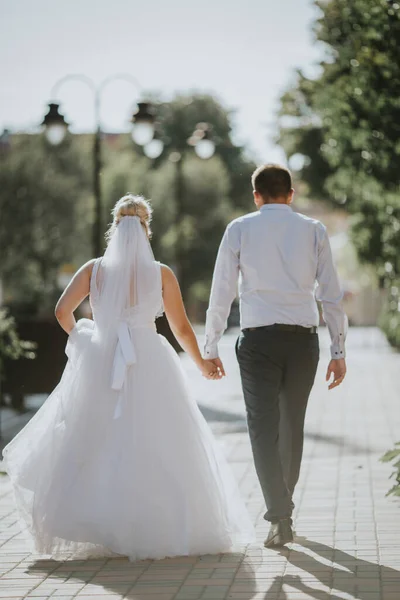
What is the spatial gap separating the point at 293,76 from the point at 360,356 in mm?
7508

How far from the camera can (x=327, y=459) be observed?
11.4 meters

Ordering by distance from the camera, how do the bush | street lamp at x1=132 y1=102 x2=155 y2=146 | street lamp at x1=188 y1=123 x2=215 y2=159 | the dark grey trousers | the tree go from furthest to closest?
the tree < the bush < street lamp at x1=188 y1=123 x2=215 y2=159 < street lamp at x1=132 y1=102 x2=155 y2=146 < the dark grey trousers

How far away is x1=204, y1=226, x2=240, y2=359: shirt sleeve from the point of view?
23.2 feet

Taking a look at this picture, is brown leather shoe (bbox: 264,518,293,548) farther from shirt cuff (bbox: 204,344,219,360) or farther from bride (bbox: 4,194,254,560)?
shirt cuff (bbox: 204,344,219,360)

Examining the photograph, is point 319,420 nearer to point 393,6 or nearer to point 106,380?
point 393,6

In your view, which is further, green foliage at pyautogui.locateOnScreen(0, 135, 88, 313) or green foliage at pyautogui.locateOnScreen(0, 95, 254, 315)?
green foliage at pyautogui.locateOnScreen(0, 95, 254, 315)

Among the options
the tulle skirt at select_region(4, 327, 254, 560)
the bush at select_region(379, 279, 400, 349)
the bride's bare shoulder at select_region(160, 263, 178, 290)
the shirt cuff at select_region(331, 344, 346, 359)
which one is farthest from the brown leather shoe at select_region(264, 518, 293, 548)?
the bush at select_region(379, 279, 400, 349)

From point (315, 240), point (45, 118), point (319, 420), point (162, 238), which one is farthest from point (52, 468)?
point (162, 238)

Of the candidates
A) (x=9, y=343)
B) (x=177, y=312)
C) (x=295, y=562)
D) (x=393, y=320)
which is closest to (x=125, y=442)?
(x=177, y=312)

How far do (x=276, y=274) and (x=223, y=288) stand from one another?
30 centimetres

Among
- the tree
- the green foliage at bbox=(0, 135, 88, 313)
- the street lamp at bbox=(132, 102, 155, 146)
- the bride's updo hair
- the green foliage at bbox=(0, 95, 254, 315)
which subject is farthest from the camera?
the tree

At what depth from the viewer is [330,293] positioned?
7137 mm

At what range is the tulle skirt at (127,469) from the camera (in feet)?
22.2

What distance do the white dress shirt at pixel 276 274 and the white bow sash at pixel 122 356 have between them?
43cm
